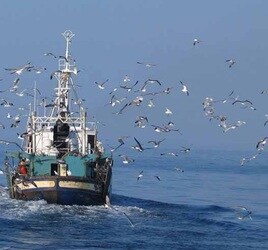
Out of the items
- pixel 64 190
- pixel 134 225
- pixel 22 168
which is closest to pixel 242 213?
pixel 64 190

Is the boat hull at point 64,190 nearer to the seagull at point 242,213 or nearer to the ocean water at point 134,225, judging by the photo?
the ocean water at point 134,225

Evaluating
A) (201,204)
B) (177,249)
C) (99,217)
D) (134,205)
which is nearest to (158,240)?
(177,249)

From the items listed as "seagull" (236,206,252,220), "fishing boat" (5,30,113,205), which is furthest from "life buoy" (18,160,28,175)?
"seagull" (236,206,252,220)

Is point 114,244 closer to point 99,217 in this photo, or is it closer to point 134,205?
point 99,217

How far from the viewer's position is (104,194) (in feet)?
187

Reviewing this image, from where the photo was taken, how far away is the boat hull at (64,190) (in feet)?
181

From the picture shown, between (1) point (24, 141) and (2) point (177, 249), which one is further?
(1) point (24, 141)

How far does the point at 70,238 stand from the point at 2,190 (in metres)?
25.2

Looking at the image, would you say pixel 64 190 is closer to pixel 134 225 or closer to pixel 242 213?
pixel 134 225

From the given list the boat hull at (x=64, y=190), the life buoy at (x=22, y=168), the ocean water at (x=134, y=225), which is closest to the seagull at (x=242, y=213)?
the ocean water at (x=134, y=225)

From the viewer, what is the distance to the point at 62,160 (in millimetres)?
56000

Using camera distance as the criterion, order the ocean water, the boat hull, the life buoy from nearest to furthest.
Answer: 1. the ocean water
2. the boat hull
3. the life buoy

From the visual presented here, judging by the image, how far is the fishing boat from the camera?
55.4 m

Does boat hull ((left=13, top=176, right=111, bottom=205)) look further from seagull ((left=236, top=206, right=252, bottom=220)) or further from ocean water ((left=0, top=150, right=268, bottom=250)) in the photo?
seagull ((left=236, top=206, right=252, bottom=220))
